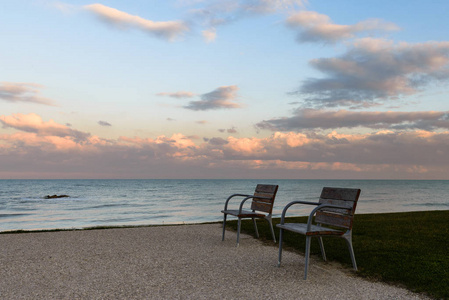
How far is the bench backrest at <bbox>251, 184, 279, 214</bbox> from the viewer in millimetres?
6965

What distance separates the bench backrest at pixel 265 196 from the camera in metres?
6.96

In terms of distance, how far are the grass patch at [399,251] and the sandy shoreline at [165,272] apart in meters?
0.34

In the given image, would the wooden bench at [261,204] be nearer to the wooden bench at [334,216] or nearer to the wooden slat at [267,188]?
the wooden slat at [267,188]

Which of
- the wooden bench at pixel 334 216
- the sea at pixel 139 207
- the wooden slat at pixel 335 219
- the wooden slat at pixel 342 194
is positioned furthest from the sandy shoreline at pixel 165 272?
the sea at pixel 139 207

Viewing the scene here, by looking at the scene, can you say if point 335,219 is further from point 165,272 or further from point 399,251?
point 165,272

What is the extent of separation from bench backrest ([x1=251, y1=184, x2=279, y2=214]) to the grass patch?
0.80 m

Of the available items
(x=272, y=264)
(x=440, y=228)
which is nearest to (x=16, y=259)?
(x=272, y=264)

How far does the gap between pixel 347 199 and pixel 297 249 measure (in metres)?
2.03

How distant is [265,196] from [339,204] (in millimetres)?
2197

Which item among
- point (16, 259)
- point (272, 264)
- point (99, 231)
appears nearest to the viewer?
point (272, 264)

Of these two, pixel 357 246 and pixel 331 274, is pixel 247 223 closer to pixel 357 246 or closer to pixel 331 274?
pixel 357 246

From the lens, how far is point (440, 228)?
9227 millimetres

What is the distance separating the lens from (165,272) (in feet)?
16.6

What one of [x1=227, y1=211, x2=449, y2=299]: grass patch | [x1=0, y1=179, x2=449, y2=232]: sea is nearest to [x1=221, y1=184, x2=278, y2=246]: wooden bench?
[x1=227, y1=211, x2=449, y2=299]: grass patch
